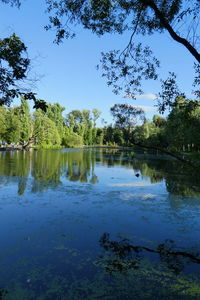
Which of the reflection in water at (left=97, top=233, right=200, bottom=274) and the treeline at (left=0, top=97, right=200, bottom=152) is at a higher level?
the treeline at (left=0, top=97, right=200, bottom=152)

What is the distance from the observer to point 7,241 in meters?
5.51

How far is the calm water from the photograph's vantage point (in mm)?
3871

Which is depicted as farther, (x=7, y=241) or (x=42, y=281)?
(x=7, y=241)

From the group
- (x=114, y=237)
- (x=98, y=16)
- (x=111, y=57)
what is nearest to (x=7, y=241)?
(x=114, y=237)

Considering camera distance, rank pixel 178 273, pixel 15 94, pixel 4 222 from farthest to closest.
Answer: pixel 4 222
pixel 178 273
pixel 15 94

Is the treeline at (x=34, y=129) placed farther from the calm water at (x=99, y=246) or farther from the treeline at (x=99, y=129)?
the calm water at (x=99, y=246)

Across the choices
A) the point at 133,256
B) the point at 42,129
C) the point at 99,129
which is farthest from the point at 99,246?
the point at 99,129

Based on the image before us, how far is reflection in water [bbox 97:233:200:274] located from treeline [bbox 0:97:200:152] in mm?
2326

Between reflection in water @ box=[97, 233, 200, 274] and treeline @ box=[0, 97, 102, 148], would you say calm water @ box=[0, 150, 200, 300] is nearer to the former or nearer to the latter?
reflection in water @ box=[97, 233, 200, 274]

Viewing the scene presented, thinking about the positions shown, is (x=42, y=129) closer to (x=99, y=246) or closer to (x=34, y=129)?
(x=34, y=129)

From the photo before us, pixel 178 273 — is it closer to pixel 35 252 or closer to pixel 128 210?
pixel 35 252

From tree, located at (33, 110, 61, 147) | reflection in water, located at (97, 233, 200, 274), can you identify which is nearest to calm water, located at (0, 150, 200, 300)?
reflection in water, located at (97, 233, 200, 274)

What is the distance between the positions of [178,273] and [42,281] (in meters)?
2.51

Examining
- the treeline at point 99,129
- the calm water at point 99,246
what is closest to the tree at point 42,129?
the treeline at point 99,129
